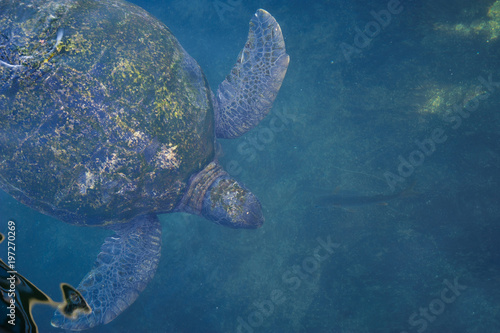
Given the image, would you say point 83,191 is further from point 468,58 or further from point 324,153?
point 468,58

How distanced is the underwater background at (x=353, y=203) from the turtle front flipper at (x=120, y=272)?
0.84m

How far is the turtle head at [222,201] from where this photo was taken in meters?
3.64

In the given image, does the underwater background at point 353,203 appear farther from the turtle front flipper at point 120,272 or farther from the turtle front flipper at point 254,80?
the turtle front flipper at point 120,272

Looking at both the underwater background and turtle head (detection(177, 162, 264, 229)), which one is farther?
the underwater background

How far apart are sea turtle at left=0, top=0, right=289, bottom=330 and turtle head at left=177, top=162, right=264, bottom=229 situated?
15 mm

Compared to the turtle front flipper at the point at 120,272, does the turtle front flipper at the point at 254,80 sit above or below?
above

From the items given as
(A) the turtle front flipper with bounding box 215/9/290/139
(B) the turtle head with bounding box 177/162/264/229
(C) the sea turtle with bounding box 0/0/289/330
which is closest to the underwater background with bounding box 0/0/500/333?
(A) the turtle front flipper with bounding box 215/9/290/139

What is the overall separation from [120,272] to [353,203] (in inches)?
142

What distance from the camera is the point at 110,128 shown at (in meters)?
2.83

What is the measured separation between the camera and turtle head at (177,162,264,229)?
3.64 meters

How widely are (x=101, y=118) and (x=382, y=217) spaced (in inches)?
161

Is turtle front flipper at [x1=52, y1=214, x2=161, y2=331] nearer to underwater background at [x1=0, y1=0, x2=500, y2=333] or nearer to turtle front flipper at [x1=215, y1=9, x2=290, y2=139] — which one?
underwater background at [x1=0, y1=0, x2=500, y2=333]

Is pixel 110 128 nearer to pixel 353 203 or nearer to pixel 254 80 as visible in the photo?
pixel 254 80

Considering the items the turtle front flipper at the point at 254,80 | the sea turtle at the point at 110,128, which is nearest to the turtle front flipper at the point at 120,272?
the sea turtle at the point at 110,128
